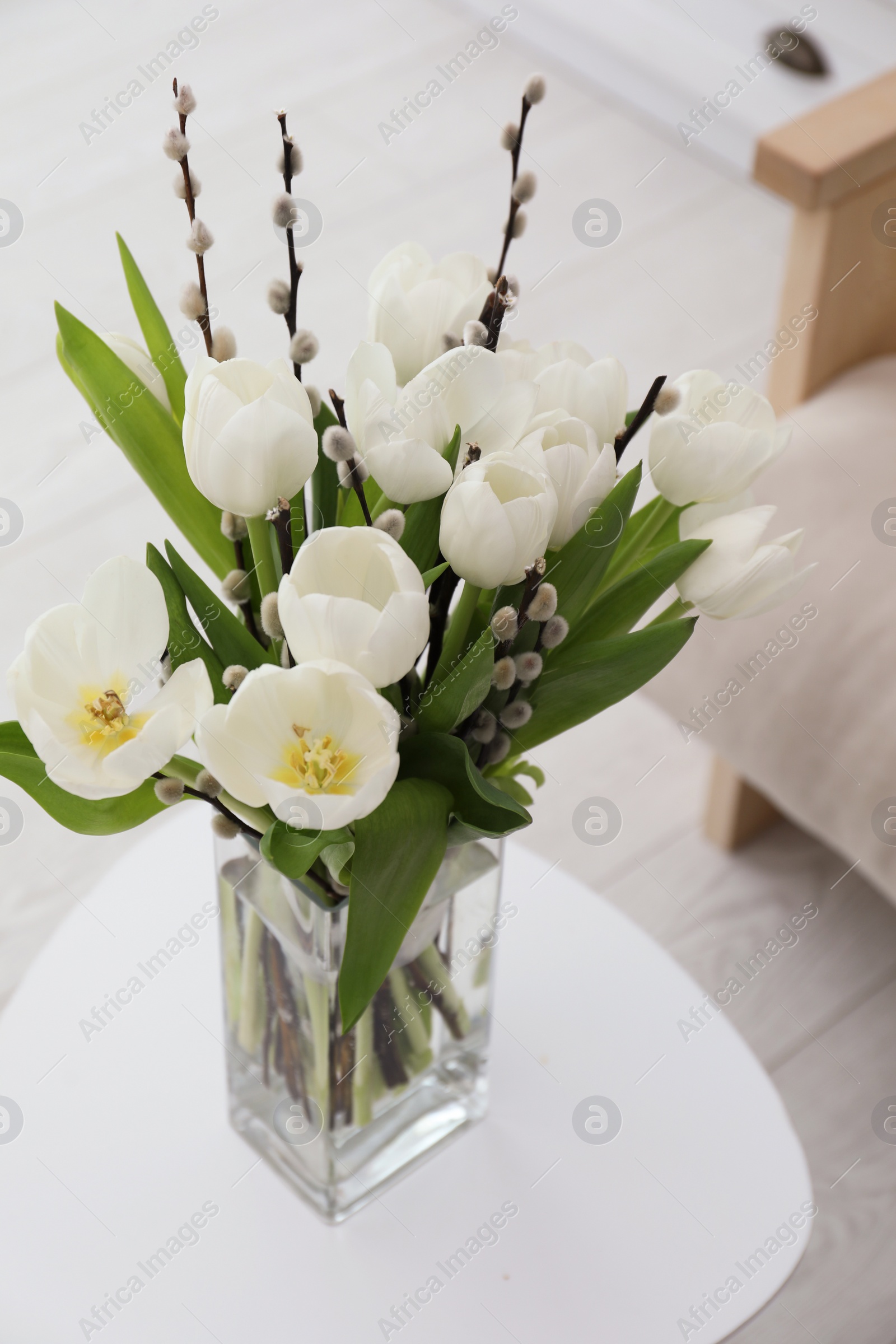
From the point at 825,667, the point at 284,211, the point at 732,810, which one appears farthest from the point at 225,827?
the point at 732,810

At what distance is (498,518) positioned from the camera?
21.3 inches

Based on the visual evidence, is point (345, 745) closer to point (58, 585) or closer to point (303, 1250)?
point (303, 1250)

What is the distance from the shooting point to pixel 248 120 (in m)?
2.44

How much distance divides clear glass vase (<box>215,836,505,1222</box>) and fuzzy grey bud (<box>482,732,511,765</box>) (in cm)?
7

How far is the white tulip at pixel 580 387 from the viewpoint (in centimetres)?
62

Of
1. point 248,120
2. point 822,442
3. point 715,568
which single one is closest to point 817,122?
point 822,442

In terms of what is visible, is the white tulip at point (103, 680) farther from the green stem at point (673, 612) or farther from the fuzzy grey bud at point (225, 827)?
the green stem at point (673, 612)

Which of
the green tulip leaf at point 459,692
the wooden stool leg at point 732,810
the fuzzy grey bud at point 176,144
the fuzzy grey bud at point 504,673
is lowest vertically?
the wooden stool leg at point 732,810

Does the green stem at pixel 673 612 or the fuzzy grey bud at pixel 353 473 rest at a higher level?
the fuzzy grey bud at pixel 353 473

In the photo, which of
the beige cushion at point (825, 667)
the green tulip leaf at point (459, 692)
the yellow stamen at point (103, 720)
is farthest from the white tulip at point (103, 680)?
the beige cushion at point (825, 667)

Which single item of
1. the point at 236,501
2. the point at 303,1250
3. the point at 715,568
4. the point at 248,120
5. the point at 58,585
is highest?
the point at 248,120

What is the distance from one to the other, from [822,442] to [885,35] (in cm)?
161

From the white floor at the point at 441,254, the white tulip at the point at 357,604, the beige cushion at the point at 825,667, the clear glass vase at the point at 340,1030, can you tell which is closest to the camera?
the white tulip at the point at 357,604

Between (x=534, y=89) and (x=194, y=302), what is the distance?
174 mm
